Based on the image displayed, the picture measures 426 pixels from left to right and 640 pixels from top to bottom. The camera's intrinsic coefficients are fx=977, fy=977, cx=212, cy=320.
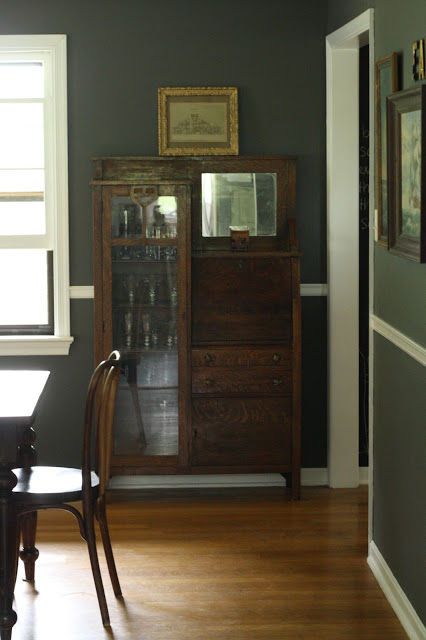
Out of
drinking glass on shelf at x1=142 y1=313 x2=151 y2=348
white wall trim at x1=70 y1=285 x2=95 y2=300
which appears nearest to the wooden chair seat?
drinking glass on shelf at x1=142 y1=313 x2=151 y2=348

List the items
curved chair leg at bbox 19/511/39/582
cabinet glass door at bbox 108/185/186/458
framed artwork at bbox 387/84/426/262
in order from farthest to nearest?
cabinet glass door at bbox 108/185/186/458 < curved chair leg at bbox 19/511/39/582 < framed artwork at bbox 387/84/426/262

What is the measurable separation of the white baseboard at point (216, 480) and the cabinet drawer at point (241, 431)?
0.25m

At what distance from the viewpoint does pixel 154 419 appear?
499 centimetres

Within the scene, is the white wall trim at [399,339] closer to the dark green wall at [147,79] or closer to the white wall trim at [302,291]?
the white wall trim at [302,291]

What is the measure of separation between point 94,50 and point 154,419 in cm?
195

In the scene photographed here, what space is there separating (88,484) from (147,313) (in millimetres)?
1579

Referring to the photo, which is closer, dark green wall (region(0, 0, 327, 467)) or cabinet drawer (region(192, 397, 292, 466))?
cabinet drawer (region(192, 397, 292, 466))

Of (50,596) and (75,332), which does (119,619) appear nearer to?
(50,596)

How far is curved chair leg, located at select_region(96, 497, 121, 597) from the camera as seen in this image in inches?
144

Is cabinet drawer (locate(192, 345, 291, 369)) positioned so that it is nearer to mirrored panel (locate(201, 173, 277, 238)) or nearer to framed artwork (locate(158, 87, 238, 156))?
mirrored panel (locate(201, 173, 277, 238))

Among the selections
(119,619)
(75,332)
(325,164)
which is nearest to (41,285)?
(75,332)

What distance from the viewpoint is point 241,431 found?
4.99 metres

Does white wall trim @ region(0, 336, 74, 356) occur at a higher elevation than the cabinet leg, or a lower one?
higher

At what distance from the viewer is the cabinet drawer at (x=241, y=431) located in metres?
4.98
